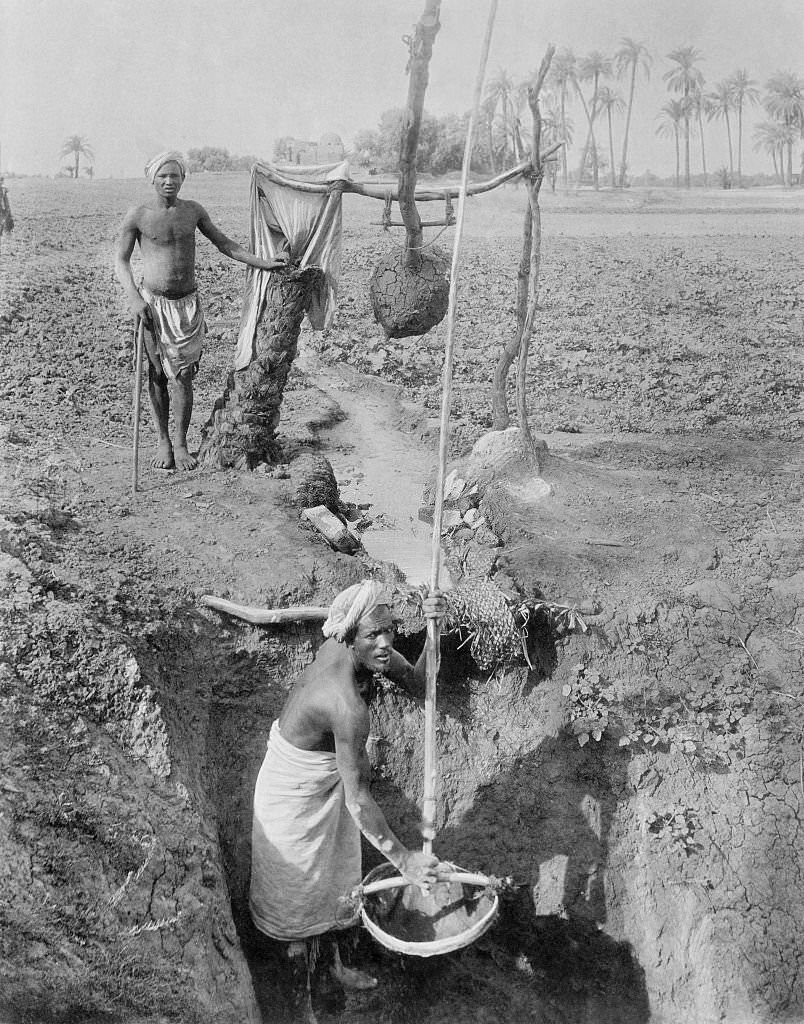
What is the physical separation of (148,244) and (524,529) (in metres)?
2.62

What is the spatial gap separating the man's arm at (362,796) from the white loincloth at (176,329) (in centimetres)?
272

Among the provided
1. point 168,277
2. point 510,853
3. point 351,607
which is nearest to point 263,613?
point 351,607

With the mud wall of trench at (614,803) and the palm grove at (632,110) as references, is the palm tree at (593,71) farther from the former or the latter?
the mud wall of trench at (614,803)

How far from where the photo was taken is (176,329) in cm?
467

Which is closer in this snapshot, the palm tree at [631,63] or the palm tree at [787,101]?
the palm tree at [787,101]

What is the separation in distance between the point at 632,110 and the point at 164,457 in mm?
10038

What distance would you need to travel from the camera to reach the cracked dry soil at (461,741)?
2.62 m

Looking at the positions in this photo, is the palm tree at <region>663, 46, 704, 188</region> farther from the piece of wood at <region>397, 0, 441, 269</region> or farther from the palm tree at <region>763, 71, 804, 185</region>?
the piece of wood at <region>397, 0, 441, 269</region>

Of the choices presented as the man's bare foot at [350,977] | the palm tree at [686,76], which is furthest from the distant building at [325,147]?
the man's bare foot at [350,977]

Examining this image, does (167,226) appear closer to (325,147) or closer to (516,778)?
(516,778)

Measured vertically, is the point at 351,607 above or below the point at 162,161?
below

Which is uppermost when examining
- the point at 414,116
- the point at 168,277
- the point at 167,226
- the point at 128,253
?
the point at 414,116

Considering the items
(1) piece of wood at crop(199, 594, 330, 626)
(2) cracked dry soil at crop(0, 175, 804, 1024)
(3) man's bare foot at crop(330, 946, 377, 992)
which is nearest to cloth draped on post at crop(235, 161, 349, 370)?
(2) cracked dry soil at crop(0, 175, 804, 1024)

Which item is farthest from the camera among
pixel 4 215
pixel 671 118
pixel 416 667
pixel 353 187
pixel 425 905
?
pixel 671 118
